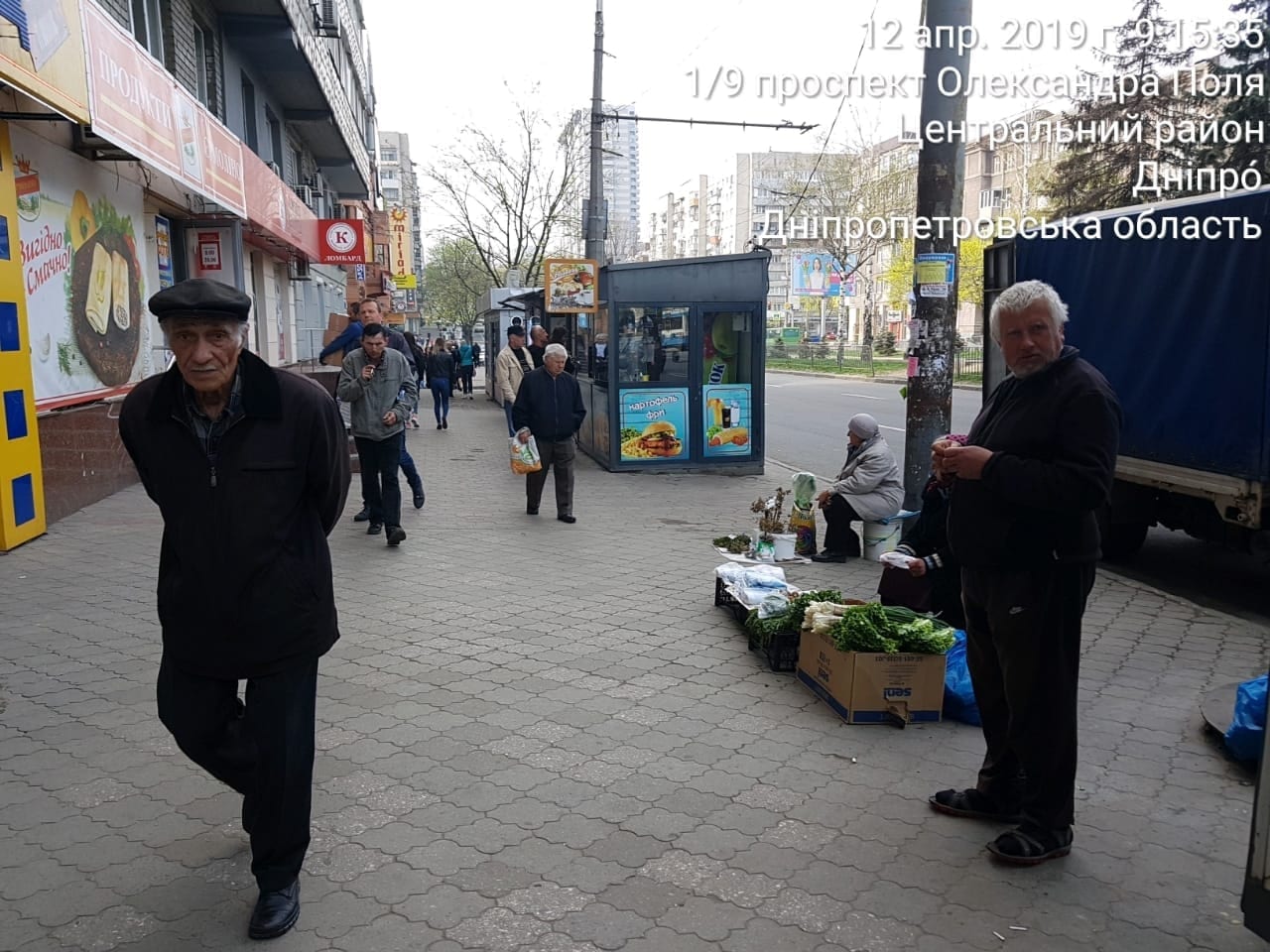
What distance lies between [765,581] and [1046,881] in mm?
2940

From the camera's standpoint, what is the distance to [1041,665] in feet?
10.7

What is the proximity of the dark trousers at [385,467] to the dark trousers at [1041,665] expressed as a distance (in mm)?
5862

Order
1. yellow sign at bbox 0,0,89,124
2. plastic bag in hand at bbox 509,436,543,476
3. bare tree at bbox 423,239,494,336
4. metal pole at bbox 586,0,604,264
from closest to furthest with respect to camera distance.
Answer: yellow sign at bbox 0,0,89,124 < plastic bag in hand at bbox 509,436,543,476 < metal pole at bbox 586,0,604,264 < bare tree at bbox 423,239,494,336

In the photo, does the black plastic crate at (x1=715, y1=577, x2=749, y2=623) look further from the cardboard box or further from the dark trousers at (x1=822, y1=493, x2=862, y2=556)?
the dark trousers at (x1=822, y1=493, x2=862, y2=556)

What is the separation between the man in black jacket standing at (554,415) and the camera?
9.34 meters

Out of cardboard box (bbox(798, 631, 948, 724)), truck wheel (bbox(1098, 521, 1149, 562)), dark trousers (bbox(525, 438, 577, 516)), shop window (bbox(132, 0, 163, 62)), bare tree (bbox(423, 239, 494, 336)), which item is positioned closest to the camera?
cardboard box (bbox(798, 631, 948, 724))

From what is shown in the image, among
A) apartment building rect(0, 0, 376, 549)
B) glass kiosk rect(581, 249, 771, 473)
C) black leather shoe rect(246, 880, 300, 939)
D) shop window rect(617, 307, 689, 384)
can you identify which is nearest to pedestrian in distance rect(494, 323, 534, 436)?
glass kiosk rect(581, 249, 771, 473)

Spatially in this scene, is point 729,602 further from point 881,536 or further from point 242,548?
point 242,548

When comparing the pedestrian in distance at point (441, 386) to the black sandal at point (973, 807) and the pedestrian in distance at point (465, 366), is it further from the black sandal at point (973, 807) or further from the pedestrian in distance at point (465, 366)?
the black sandal at point (973, 807)

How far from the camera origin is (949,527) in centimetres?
342

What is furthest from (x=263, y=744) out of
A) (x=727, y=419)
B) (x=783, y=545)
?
(x=727, y=419)

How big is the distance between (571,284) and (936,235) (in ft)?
22.8

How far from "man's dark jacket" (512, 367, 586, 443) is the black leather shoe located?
662 centimetres

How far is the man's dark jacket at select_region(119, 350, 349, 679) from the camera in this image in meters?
2.75
